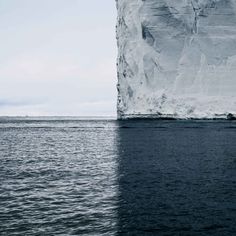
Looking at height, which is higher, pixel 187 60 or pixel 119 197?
pixel 187 60

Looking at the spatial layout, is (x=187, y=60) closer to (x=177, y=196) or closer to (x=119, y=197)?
(x=177, y=196)

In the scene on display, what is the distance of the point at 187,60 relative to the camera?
7119 cm

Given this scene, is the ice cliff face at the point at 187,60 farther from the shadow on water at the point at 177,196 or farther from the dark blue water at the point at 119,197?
the dark blue water at the point at 119,197

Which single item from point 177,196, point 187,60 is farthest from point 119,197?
point 187,60

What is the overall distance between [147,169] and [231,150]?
10.5 m

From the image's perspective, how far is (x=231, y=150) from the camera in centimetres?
2692

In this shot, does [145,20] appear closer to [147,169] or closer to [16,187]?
[147,169]

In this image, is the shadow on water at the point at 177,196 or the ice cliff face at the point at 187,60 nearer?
the shadow on water at the point at 177,196

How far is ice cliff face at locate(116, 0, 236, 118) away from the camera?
6856 cm

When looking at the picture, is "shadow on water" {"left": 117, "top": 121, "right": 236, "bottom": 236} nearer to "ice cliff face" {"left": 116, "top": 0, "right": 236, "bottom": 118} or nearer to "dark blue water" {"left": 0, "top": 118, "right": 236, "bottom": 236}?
"dark blue water" {"left": 0, "top": 118, "right": 236, "bottom": 236}

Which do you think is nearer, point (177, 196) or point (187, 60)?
point (177, 196)

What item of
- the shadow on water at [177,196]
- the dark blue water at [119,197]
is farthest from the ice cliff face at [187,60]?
the dark blue water at [119,197]

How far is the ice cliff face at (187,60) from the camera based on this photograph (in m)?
68.6

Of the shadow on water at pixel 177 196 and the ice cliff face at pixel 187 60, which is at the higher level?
the ice cliff face at pixel 187 60
